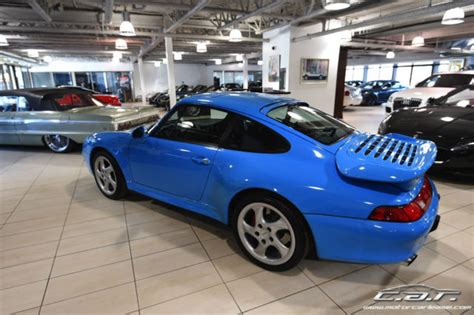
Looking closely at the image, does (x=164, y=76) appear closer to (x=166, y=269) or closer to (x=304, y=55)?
(x=304, y=55)

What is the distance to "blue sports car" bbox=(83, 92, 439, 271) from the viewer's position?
161cm

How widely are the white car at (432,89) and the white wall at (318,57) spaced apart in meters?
2.04

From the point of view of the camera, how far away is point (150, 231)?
2.67 m

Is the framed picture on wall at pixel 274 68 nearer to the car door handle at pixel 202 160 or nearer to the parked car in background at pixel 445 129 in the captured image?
the parked car in background at pixel 445 129

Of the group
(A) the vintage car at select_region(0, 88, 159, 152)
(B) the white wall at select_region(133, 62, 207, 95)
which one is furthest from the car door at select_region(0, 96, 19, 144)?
(B) the white wall at select_region(133, 62, 207, 95)

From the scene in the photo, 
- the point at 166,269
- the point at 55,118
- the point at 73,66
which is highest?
the point at 73,66

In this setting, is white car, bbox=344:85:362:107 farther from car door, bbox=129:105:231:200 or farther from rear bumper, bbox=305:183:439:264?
rear bumper, bbox=305:183:439:264

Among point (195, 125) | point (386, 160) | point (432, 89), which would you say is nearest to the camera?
point (386, 160)

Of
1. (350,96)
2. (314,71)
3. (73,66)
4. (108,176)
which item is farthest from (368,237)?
(73,66)

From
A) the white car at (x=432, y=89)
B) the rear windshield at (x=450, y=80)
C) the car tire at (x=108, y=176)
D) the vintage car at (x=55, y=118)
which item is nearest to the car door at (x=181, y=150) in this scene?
the car tire at (x=108, y=176)

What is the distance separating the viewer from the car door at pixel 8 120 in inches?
218

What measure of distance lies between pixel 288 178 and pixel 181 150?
102 cm

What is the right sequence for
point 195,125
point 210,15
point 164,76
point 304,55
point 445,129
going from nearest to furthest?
point 195,125, point 445,129, point 210,15, point 304,55, point 164,76

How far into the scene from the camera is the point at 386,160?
1.70 metres
